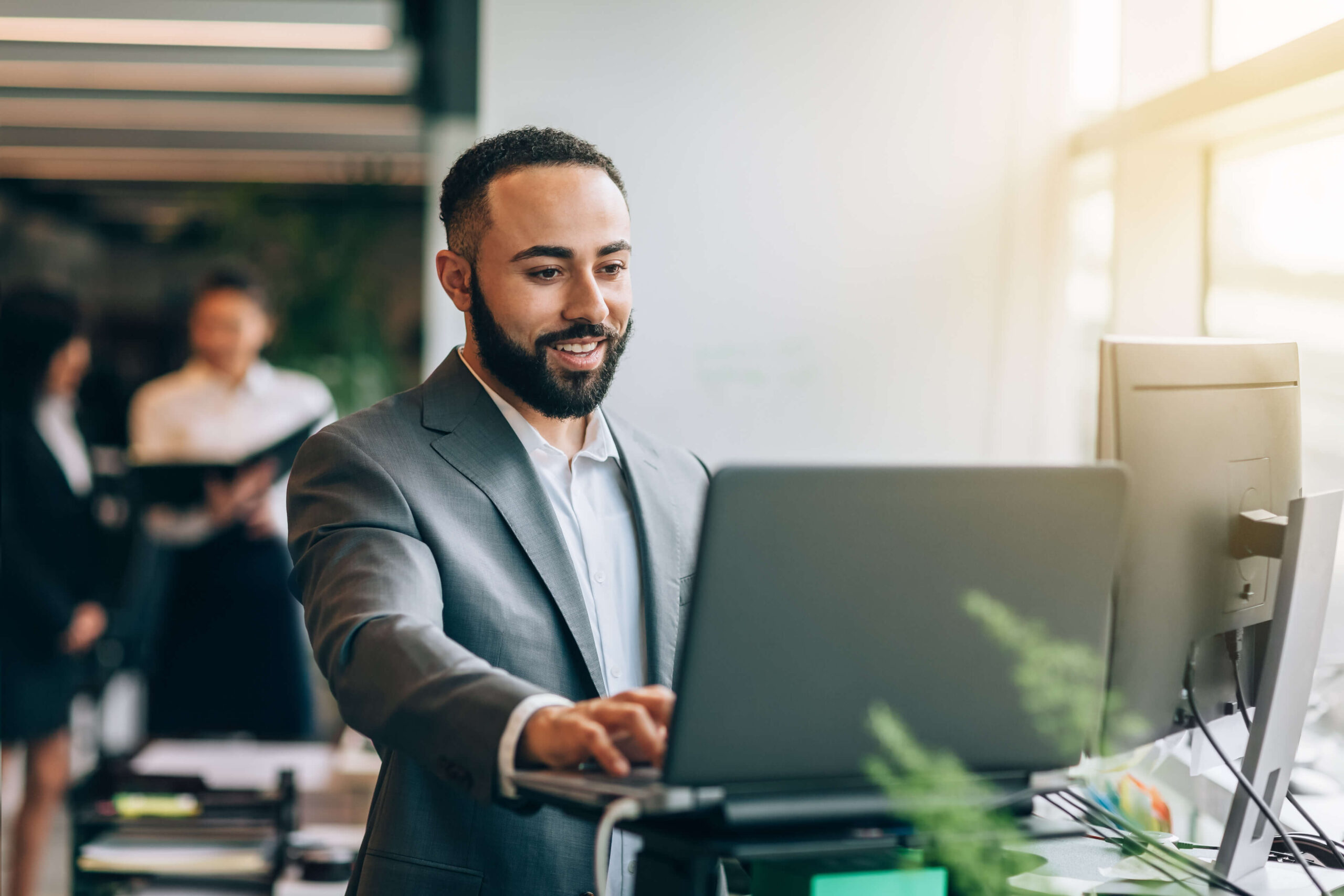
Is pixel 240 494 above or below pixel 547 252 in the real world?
below

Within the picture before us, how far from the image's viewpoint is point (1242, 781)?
112 cm

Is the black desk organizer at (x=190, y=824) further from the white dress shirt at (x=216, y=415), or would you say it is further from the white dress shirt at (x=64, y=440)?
the white dress shirt at (x=216, y=415)

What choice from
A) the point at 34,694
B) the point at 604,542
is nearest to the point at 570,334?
the point at 604,542

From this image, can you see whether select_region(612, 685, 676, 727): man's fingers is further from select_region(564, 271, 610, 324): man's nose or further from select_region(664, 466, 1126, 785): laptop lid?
select_region(564, 271, 610, 324): man's nose

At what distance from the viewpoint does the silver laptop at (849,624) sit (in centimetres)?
74

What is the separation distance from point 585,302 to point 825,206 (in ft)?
5.05

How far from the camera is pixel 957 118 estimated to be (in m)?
2.78

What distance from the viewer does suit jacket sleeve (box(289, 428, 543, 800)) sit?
2.92 feet

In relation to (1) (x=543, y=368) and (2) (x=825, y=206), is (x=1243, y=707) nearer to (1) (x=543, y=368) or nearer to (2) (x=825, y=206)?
(1) (x=543, y=368)

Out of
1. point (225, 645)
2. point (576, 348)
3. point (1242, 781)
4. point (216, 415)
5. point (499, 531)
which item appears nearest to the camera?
point (1242, 781)

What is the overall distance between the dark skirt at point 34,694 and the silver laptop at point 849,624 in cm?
293

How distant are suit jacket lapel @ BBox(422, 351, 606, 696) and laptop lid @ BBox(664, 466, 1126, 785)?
20.1 inches

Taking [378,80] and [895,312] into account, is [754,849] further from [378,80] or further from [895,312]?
[378,80]

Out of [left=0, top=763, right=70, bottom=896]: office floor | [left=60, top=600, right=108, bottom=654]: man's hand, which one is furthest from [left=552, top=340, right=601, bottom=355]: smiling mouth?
[left=60, top=600, right=108, bottom=654]: man's hand
